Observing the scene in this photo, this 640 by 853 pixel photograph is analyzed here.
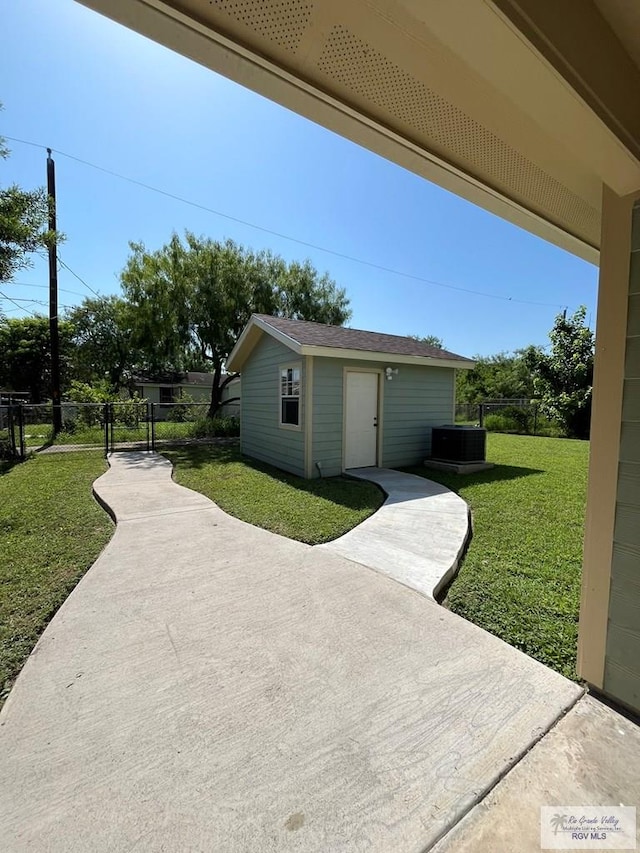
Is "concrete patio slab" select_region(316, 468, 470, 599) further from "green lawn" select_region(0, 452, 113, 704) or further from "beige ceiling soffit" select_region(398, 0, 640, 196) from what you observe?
"beige ceiling soffit" select_region(398, 0, 640, 196)

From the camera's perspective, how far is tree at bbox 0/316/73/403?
80.3ft

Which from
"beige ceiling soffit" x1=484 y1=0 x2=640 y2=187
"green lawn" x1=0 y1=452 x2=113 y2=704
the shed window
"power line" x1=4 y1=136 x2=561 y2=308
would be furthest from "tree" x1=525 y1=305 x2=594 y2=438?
"green lawn" x1=0 y1=452 x2=113 y2=704

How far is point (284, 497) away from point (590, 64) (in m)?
5.24

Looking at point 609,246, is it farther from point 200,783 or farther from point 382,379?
point 382,379

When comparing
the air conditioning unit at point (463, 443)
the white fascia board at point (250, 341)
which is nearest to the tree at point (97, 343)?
the white fascia board at point (250, 341)

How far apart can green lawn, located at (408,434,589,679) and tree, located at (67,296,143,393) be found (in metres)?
25.6

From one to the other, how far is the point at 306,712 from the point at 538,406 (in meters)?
17.0

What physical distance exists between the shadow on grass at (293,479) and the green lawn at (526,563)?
5.06 feet

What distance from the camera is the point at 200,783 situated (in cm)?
141

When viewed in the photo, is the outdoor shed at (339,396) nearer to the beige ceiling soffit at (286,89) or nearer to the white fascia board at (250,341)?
the white fascia board at (250,341)

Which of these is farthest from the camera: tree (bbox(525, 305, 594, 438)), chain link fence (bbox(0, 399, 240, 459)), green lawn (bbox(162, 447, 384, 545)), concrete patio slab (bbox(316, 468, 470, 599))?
tree (bbox(525, 305, 594, 438))

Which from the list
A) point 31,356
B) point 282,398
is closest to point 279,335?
point 282,398

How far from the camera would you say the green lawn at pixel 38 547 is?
2393 mm

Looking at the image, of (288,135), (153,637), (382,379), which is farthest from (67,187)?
(153,637)
